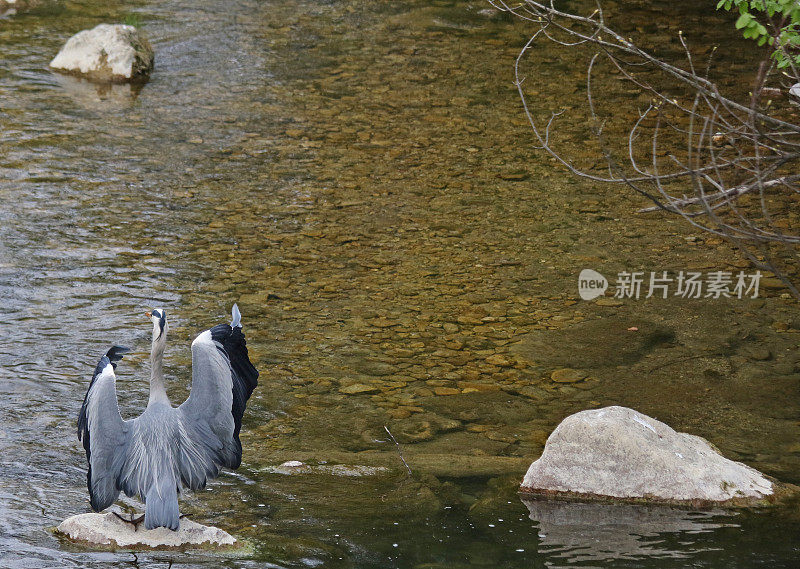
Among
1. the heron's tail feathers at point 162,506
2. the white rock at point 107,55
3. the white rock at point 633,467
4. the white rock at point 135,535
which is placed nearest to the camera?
the heron's tail feathers at point 162,506

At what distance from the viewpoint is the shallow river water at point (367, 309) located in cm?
439

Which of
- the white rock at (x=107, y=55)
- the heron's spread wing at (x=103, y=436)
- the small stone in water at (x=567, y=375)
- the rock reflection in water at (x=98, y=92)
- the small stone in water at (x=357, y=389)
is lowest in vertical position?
the small stone in water at (x=357, y=389)

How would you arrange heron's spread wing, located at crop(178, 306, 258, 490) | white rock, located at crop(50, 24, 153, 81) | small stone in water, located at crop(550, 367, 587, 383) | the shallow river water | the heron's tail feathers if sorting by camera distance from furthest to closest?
white rock, located at crop(50, 24, 153, 81), small stone in water, located at crop(550, 367, 587, 383), the shallow river water, heron's spread wing, located at crop(178, 306, 258, 490), the heron's tail feathers

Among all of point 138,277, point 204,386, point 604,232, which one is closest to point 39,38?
point 138,277

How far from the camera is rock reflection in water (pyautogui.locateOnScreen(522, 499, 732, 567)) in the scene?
411 centimetres

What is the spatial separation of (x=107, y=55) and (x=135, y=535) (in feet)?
30.0

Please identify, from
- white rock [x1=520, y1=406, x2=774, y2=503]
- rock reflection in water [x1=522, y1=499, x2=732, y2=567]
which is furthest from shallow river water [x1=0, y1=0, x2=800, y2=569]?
white rock [x1=520, y1=406, x2=774, y2=503]

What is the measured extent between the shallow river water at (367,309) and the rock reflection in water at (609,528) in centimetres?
2

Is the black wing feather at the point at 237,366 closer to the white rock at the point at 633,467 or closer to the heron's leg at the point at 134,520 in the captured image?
the heron's leg at the point at 134,520

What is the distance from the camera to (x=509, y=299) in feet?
23.2

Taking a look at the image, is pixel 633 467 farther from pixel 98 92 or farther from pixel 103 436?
pixel 98 92

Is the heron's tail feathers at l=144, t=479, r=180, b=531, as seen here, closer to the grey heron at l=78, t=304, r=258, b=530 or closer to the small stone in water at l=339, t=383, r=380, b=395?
the grey heron at l=78, t=304, r=258, b=530

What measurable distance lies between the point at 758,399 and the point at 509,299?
79.6 inches

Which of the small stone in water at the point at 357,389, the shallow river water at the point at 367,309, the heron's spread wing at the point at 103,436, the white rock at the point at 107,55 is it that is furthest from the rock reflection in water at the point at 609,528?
the white rock at the point at 107,55
